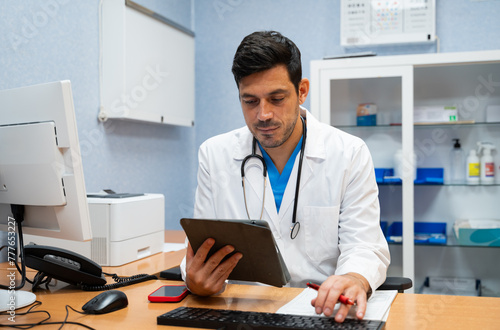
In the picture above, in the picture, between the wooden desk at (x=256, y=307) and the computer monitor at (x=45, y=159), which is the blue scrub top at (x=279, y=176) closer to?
the wooden desk at (x=256, y=307)

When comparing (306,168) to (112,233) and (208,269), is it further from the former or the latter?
(112,233)

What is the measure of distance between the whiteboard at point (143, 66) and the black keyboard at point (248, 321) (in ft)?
5.09

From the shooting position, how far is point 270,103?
1.45 m

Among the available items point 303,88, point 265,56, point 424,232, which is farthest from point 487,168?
point 265,56

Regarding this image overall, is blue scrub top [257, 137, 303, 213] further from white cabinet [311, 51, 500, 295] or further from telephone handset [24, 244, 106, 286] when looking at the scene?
white cabinet [311, 51, 500, 295]

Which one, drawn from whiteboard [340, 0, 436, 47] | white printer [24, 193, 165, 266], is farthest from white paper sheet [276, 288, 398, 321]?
whiteboard [340, 0, 436, 47]

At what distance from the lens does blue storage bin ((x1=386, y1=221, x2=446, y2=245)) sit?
8.90 ft

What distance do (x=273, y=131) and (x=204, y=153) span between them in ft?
1.07

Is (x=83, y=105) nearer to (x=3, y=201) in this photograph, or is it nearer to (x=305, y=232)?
(x=3, y=201)

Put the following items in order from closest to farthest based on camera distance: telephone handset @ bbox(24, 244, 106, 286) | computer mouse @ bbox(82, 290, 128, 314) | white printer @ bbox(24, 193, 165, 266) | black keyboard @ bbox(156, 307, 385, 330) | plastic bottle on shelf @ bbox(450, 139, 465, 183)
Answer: black keyboard @ bbox(156, 307, 385, 330), computer mouse @ bbox(82, 290, 128, 314), telephone handset @ bbox(24, 244, 106, 286), white printer @ bbox(24, 193, 165, 266), plastic bottle on shelf @ bbox(450, 139, 465, 183)

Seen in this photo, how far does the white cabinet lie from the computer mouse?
181 centimetres

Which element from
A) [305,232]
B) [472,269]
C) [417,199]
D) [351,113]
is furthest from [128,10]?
[472,269]

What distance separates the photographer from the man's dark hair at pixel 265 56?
1.42 meters

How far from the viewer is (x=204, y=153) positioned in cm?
169
